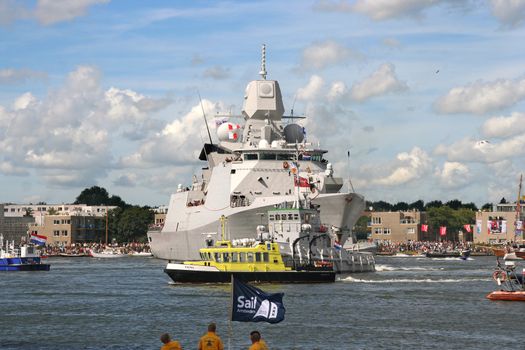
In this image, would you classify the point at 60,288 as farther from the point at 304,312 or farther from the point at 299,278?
the point at 304,312

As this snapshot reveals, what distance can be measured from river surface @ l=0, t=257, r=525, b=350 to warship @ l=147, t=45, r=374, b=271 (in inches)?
607

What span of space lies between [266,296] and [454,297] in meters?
34.8

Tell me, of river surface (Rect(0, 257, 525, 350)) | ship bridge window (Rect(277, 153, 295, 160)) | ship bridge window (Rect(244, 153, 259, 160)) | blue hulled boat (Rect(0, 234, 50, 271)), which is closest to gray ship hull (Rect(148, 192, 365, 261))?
ship bridge window (Rect(244, 153, 259, 160))

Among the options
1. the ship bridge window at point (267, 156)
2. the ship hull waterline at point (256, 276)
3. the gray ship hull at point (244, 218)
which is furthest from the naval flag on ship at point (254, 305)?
the ship bridge window at point (267, 156)

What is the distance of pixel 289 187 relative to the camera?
331 ft

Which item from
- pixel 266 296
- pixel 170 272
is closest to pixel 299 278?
pixel 170 272

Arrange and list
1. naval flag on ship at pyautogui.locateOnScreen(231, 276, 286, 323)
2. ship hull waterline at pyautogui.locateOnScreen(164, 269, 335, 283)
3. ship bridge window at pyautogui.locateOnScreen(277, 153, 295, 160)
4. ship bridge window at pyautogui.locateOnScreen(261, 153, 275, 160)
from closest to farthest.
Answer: naval flag on ship at pyautogui.locateOnScreen(231, 276, 286, 323)
ship hull waterline at pyautogui.locateOnScreen(164, 269, 335, 283)
ship bridge window at pyautogui.locateOnScreen(261, 153, 275, 160)
ship bridge window at pyautogui.locateOnScreen(277, 153, 295, 160)

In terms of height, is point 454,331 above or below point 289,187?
below

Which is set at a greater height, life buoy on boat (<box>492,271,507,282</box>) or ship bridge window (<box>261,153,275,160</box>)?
ship bridge window (<box>261,153,275,160</box>)

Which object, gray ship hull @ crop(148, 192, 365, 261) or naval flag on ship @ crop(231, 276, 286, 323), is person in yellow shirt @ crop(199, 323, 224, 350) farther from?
gray ship hull @ crop(148, 192, 365, 261)

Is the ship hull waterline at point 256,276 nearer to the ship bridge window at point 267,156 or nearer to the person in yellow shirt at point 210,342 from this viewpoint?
the ship bridge window at point 267,156

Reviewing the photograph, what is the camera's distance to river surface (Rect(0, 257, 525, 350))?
44.7m

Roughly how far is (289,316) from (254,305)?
21.1 metres

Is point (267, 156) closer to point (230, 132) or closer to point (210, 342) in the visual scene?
point (230, 132)
